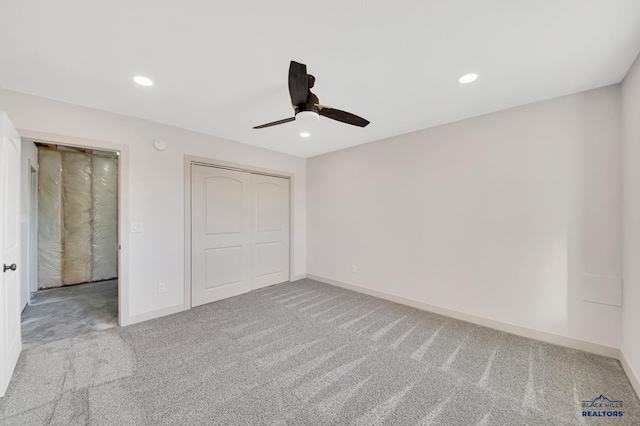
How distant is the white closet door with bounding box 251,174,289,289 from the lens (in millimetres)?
4203

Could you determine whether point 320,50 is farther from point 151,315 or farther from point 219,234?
point 151,315

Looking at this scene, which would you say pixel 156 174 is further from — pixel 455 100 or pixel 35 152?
pixel 455 100

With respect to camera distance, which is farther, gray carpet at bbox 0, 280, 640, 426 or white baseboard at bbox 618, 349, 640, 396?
white baseboard at bbox 618, 349, 640, 396

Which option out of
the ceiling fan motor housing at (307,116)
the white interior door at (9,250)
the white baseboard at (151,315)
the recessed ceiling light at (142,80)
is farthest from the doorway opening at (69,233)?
the ceiling fan motor housing at (307,116)

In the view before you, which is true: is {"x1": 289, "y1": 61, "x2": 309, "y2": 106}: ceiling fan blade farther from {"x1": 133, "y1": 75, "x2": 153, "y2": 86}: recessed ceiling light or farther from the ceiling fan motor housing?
{"x1": 133, "y1": 75, "x2": 153, "y2": 86}: recessed ceiling light

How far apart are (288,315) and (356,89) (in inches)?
107

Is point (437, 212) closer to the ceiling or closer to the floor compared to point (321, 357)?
closer to the ceiling

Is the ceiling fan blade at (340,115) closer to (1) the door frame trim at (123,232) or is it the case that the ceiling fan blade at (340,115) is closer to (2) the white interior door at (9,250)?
(2) the white interior door at (9,250)

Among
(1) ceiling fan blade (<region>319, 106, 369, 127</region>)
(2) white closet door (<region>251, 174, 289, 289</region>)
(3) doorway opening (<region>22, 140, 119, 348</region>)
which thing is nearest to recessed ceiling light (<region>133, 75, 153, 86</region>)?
(1) ceiling fan blade (<region>319, 106, 369, 127</region>)

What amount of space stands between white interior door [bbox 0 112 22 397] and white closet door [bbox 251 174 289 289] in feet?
8.29

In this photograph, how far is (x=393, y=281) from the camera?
3.63 meters

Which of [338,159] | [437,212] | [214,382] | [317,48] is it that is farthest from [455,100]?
[214,382]

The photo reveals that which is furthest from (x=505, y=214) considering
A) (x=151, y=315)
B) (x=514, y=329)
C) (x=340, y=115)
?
(x=151, y=315)

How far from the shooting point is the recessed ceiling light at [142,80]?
2.05m
